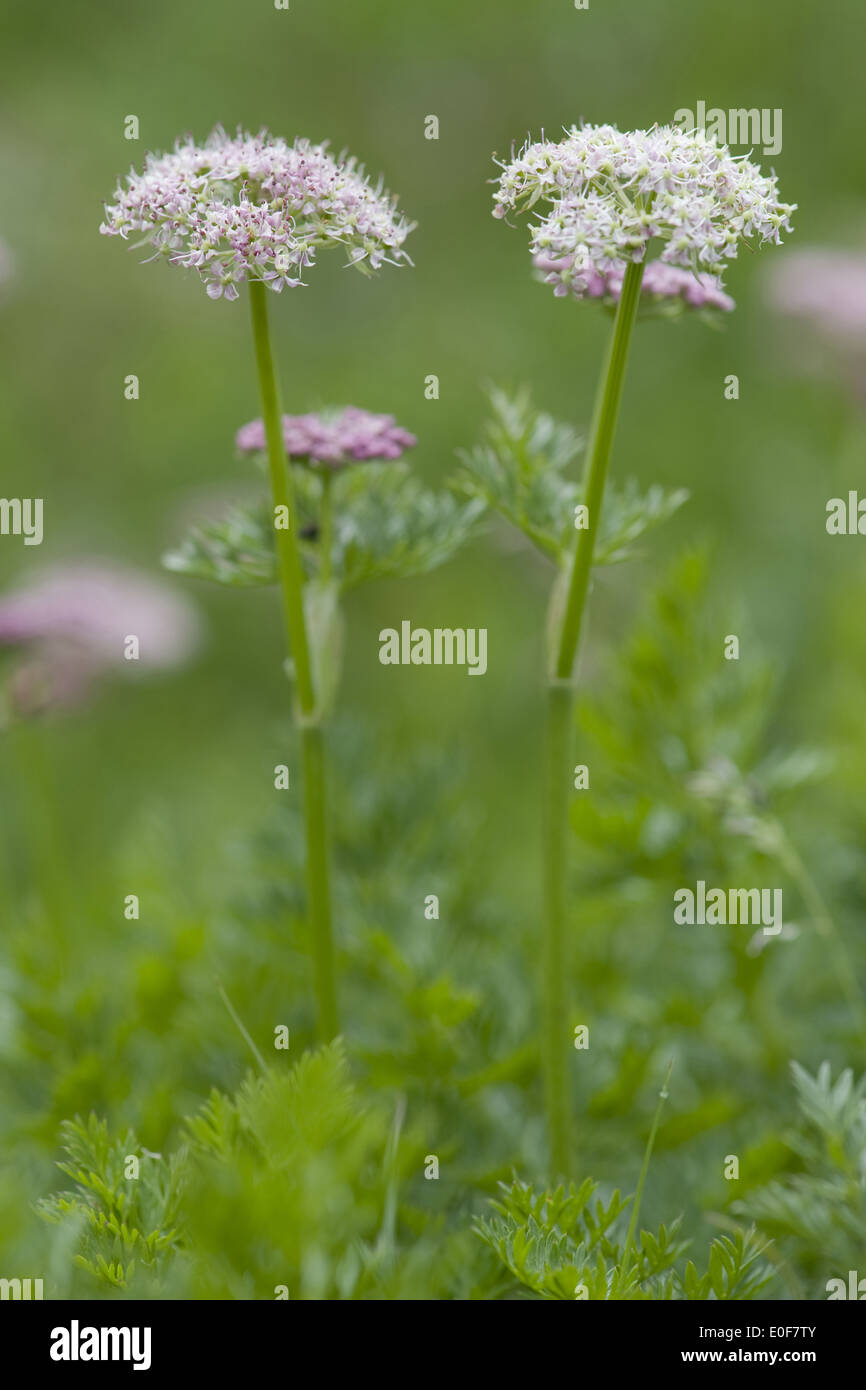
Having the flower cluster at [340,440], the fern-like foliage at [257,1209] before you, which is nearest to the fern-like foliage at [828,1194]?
the fern-like foliage at [257,1209]

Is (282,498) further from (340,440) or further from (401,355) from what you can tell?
(401,355)

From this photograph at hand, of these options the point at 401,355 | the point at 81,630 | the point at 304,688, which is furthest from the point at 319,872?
the point at 401,355

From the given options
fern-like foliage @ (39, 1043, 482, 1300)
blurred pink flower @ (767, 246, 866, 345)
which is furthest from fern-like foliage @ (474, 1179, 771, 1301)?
blurred pink flower @ (767, 246, 866, 345)

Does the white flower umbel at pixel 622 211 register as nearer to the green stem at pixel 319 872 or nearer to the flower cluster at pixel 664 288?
the flower cluster at pixel 664 288

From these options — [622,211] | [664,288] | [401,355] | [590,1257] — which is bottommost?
[590,1257]

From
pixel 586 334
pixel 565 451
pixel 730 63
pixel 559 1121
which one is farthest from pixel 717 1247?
pixel 730 63

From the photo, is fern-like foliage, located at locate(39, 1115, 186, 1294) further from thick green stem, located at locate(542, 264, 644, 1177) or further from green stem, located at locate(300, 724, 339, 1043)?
thick green stem, located at locate(542, 264, 644, 1177)
